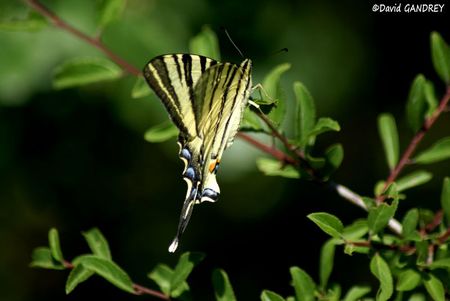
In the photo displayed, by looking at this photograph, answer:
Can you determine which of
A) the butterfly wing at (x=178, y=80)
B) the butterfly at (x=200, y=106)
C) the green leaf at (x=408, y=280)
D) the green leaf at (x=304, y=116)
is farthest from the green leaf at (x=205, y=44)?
the green leaf at (x=408, y=280)

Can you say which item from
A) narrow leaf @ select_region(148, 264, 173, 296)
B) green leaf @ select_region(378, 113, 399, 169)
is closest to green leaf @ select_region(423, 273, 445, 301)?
green leaf @ select_region(378, 113, 399, 169)

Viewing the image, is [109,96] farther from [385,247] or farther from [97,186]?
[385,247]

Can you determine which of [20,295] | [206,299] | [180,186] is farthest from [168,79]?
[20,295]

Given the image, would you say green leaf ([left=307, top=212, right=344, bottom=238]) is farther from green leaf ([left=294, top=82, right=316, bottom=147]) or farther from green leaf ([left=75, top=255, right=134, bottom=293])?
green leaf ([left=75, top=255, right=134, bottom=293])

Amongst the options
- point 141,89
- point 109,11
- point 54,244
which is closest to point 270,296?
point 54,244

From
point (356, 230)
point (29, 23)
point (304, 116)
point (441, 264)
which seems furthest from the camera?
point (29, 23)

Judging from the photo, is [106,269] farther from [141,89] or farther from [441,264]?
[441,264]
